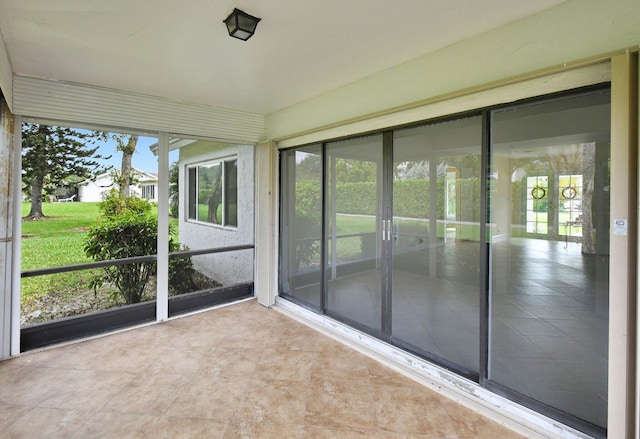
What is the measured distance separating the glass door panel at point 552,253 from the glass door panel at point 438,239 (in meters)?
0.17

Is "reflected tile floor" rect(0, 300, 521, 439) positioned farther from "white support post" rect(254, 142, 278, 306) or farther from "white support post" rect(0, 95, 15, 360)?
"white support post" rect(254, 142, 278, 306)

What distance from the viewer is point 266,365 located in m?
2.78

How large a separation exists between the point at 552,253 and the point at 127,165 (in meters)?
4.68

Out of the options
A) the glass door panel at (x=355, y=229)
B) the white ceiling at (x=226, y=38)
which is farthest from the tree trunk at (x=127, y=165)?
the glass door panel at (x=355, y=229)

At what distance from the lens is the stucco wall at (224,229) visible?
16.1 ft

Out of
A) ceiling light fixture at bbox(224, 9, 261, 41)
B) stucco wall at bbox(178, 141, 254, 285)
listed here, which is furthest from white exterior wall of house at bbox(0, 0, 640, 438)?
stucco wall at bbox(178, 141, 254, 285)

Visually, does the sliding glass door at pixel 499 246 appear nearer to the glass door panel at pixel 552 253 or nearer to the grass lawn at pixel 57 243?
the glass door panel at pixel 552 253

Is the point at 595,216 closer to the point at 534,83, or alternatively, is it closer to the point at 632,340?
the point at 632,340

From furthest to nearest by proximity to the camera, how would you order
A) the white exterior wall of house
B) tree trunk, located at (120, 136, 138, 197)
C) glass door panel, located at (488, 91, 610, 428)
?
tree trunk, located at (120, 136, 138, 197) < glass door panel, located at (488, 91, 610, 428) < the white exterior wall of house

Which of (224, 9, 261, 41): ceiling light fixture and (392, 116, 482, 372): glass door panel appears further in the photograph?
(392, 116, 482, 372): glass door panel

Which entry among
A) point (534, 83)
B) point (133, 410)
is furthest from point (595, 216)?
point (133, 410)

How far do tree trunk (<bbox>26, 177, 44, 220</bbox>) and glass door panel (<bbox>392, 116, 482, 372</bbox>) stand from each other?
143 inches

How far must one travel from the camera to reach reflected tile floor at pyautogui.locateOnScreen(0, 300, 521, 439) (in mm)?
2014

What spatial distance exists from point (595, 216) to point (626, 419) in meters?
1.08
